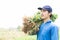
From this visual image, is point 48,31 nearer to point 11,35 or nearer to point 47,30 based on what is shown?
point 47,30

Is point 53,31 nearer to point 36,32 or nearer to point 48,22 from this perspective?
point 48,22

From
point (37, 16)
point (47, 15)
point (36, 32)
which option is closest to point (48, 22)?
point (47, 15)

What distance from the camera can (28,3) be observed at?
10.8 ft

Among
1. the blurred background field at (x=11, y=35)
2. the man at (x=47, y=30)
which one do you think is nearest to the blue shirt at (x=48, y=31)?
the man at (x=47, y=30)

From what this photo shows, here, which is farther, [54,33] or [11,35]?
[11,35]

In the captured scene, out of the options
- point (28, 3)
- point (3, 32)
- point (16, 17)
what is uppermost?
point (28, 3)

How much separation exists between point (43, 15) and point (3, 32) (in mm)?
Answer: 999

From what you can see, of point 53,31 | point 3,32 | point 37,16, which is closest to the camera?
point 53,31

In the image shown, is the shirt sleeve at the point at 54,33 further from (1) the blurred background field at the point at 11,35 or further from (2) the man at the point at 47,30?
(1) the blurred background field at the point at 11,35

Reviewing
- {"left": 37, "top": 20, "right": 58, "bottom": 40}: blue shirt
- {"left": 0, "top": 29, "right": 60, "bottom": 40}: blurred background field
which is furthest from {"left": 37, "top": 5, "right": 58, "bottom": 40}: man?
{"left": 0, "top": 29, "right": 60, "bottom": 40}: blurred background field

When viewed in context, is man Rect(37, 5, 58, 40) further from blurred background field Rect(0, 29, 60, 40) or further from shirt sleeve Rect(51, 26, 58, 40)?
blurred background field Rect(0, 29, 60, 40)

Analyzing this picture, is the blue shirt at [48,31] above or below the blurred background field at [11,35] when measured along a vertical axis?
above

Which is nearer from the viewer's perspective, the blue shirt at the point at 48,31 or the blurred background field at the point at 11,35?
the blue shirt at the point at 48,31

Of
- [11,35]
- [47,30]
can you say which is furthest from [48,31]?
[11,35]
